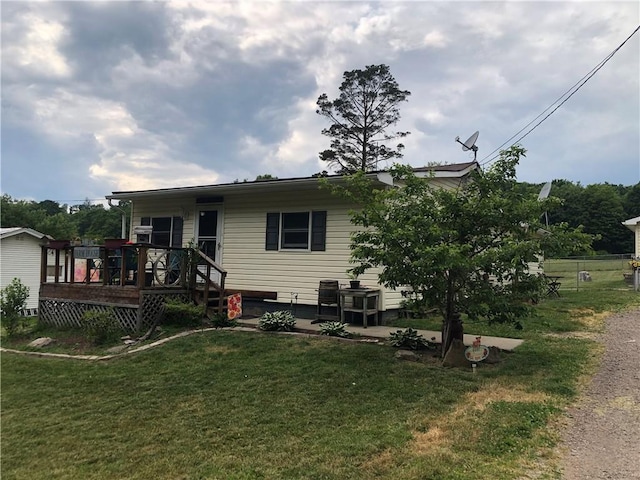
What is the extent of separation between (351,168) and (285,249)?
17324 millimetres

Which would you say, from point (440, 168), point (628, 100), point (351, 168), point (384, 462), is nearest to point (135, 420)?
point (384, 462)

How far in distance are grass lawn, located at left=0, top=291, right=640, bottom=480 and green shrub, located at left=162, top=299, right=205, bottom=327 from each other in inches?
54.7

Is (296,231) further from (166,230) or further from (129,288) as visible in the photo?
(166,230)

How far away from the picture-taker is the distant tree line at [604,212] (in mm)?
50188

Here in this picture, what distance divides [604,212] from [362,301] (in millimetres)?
54232

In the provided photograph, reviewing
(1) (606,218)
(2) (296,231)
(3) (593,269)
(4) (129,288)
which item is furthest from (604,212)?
(4) (129,288)

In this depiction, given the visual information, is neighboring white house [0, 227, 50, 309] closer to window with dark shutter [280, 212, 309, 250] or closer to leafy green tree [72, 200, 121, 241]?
window with dark shutter [280, 212, 309, 250]

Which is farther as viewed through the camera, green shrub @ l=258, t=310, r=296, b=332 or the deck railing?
the deck railing

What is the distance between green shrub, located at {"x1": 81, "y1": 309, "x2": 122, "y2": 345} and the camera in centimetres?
745

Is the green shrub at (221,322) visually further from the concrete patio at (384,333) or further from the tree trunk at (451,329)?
the tree trunk at (451,329)

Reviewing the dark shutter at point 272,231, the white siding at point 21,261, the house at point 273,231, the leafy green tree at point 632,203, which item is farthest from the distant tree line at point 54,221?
the leafy green tree at point 632,203

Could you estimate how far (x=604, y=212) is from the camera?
51844 millimetres

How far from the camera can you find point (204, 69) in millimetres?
12219

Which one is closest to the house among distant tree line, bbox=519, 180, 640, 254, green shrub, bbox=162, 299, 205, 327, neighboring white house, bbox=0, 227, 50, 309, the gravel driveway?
A: green shrub, bbox=162, 299, 205, 327
